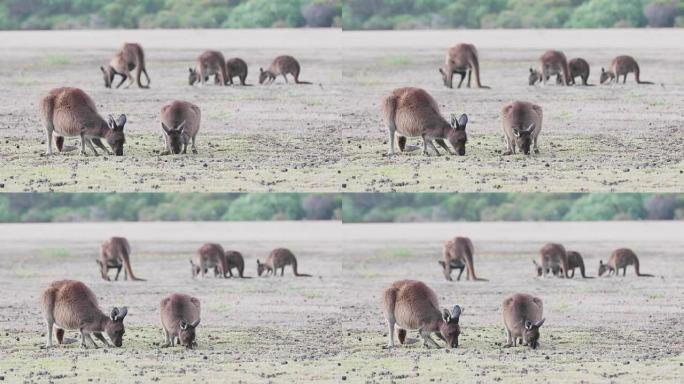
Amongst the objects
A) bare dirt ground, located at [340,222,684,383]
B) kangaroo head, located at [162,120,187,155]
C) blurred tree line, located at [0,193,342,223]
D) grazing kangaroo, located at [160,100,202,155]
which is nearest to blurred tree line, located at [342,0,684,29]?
bare dirt ground, located at [340,222,684,383]

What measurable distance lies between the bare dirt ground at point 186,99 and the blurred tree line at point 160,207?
10.5 feet

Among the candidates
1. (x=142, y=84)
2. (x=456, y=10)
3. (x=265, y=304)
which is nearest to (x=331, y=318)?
(x=265, y=304)

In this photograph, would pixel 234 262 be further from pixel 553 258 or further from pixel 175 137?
pixel 175 137

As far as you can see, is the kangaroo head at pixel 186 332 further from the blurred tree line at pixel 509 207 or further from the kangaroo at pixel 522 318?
the blurred tree line at pixel 509 207

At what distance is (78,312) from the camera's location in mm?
14609

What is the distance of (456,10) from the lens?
2516 centimetres

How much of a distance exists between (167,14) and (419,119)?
31.9 ft

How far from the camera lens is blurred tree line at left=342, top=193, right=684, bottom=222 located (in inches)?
1095

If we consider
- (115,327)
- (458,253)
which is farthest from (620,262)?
(115,327)

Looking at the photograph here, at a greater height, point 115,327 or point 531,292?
point 531,292

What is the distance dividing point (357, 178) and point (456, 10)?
7.87 metres

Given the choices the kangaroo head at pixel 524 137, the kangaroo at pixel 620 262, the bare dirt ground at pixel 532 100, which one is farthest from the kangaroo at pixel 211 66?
the kangaroo head at pixel 524 137

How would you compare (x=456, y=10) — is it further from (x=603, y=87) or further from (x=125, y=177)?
(x=125, y=177)

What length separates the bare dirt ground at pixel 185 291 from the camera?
48.1 ft
